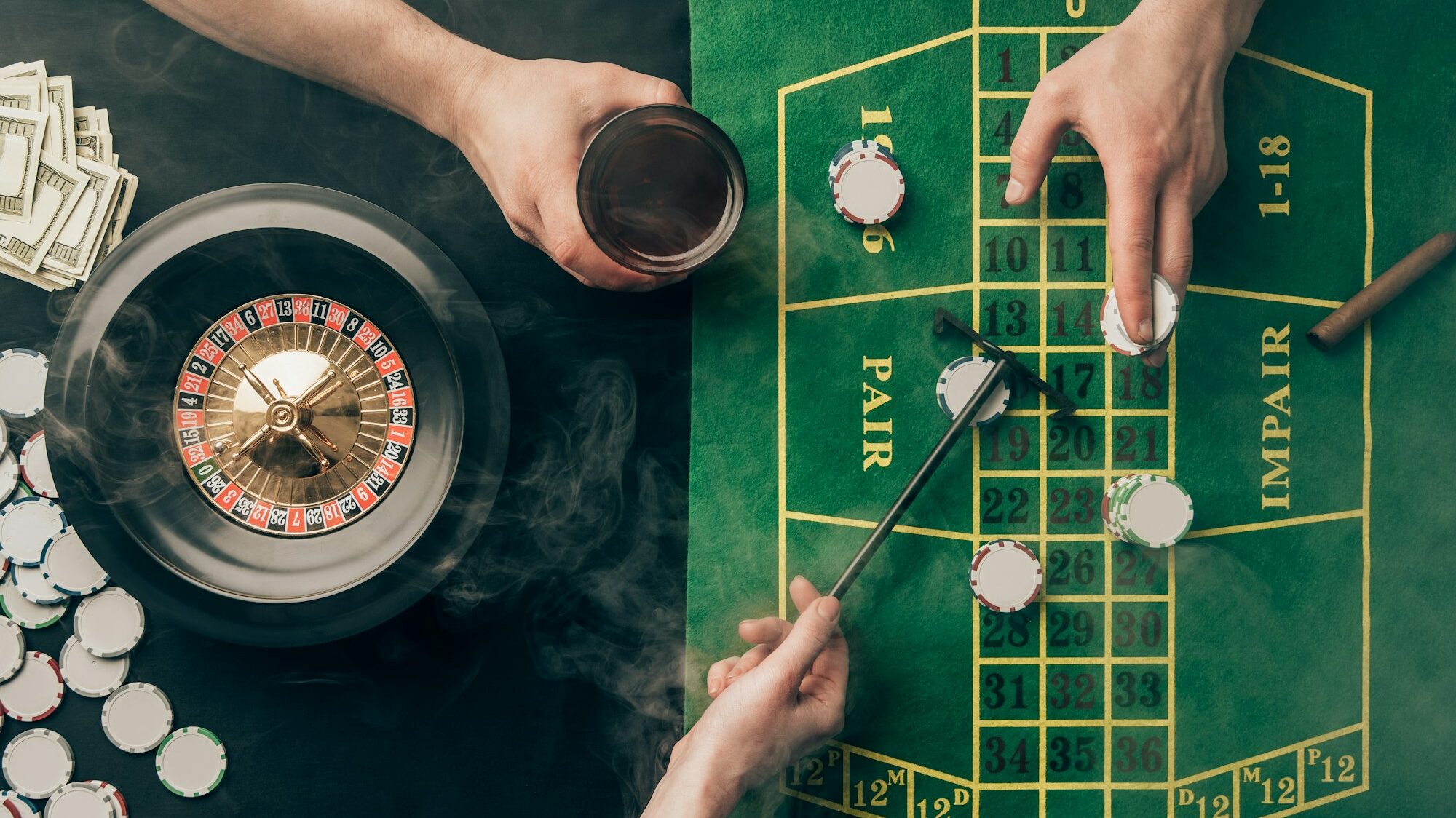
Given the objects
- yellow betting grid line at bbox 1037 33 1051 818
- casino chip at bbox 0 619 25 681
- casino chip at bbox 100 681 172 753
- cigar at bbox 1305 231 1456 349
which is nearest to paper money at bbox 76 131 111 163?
casino chip at bbox 0 619 25 681

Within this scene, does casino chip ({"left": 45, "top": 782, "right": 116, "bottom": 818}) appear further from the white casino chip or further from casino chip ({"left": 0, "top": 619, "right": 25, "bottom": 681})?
the white casino chip

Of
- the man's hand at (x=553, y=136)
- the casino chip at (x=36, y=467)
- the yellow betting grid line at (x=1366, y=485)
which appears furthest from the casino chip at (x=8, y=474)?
the yellow betting grid line at (x=1366, y=485)

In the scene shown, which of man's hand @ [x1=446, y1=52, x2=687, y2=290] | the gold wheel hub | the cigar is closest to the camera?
man's hand @ [x1=446, y1=52, x2=687, y2=290]

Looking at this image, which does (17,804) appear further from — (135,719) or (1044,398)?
(1044,398)

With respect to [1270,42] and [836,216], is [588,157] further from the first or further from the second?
[1270,42]

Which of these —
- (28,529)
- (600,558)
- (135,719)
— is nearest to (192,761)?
(135,719)

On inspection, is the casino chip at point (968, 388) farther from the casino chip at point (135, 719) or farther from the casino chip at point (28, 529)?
the casino chip at point (28, 529)
